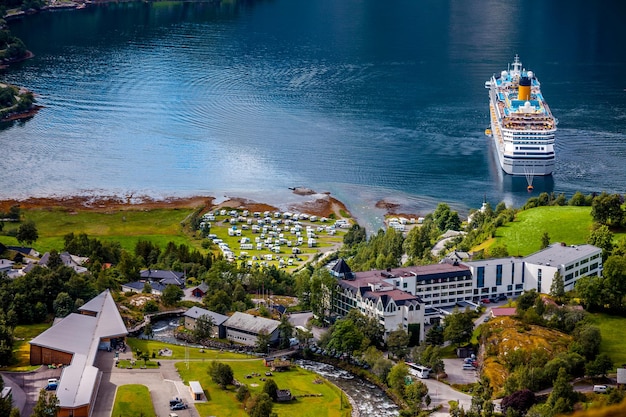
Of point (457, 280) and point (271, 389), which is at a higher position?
point (457, 280)

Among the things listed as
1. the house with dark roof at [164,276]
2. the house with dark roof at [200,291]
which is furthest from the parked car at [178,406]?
the house with dark roof at [164,276]

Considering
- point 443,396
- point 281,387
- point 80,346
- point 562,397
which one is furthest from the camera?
point 80,346

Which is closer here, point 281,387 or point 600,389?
point 600,389

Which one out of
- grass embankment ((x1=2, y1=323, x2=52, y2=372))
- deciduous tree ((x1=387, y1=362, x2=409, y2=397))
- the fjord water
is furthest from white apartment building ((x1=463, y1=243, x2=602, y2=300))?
the fjord water

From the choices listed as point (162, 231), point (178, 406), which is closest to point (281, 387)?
point (178, 406)

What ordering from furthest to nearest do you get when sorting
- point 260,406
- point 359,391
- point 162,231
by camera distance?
1. point 162,231
2. point 359,391
3. point 260,406

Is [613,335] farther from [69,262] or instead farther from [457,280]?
[69,262]
